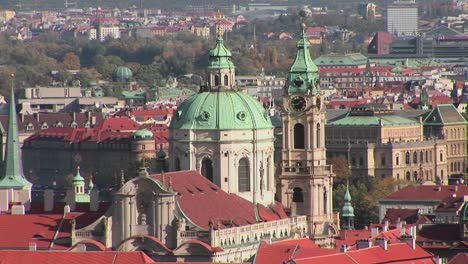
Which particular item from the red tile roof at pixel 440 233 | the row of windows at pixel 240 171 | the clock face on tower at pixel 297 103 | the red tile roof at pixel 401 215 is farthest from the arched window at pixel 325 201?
the red tile roof at pixel 401 215

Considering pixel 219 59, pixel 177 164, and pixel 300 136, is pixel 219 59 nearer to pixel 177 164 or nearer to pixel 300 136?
pixel 177 164

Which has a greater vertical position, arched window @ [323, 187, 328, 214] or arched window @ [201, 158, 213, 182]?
arched window @ [201, 158, 213, 182]

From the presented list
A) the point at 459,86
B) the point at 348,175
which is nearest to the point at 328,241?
the point at 348,175

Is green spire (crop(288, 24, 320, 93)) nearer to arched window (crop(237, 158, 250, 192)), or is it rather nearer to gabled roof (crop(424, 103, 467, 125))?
arched window (crop(237, 158, 250, 192))

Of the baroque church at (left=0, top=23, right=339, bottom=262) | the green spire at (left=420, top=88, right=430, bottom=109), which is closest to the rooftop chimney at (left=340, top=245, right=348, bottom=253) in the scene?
the baroque church at (left=0, top=23, right=339, bottom=262)

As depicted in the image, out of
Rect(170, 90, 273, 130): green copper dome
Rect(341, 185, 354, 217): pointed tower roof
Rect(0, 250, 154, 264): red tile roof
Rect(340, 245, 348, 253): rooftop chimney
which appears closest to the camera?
Rect(0, 250, 154, 264): red tile roof

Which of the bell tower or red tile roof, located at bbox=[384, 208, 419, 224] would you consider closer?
the bell tower

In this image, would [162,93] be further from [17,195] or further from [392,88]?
[17,195]
